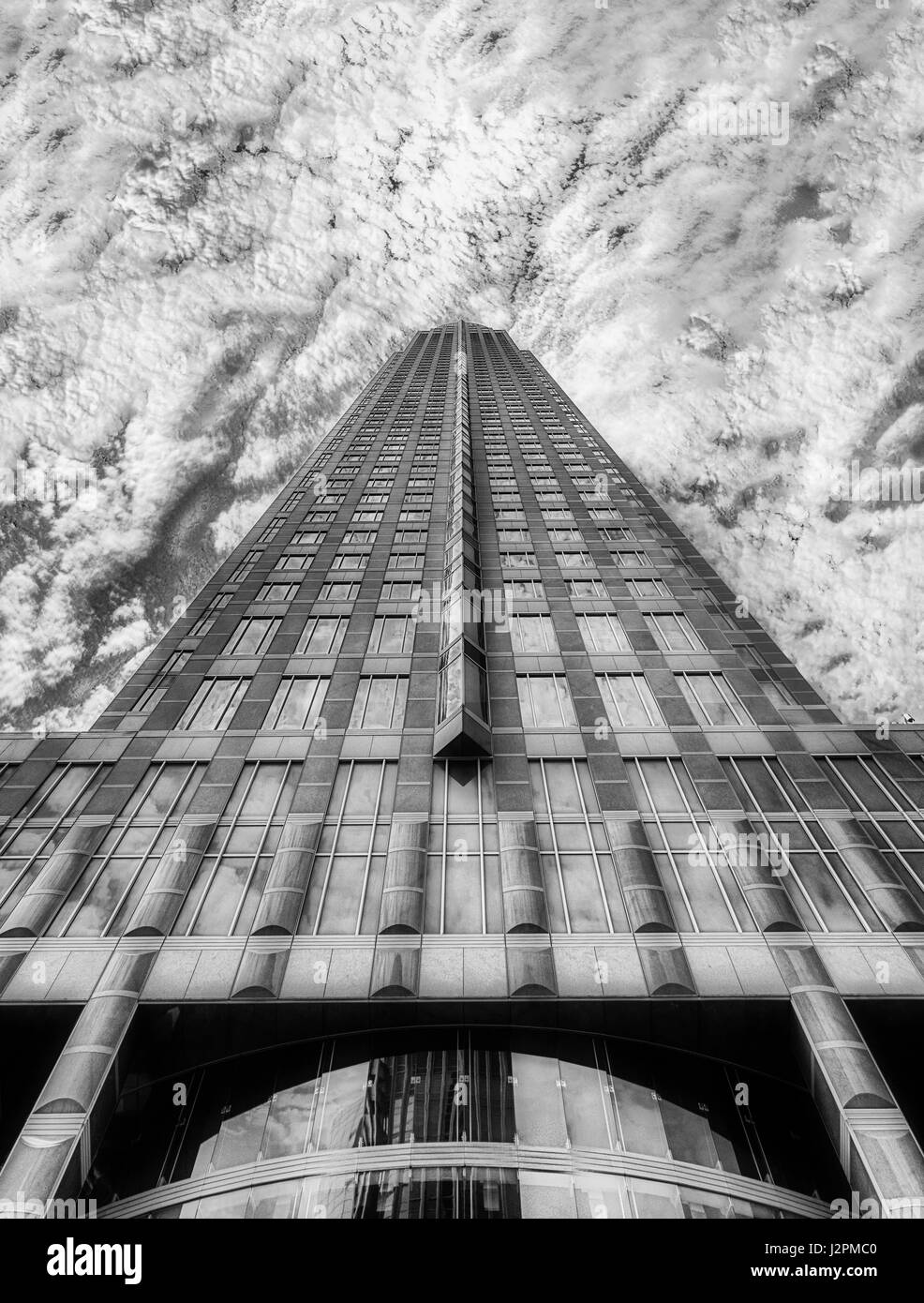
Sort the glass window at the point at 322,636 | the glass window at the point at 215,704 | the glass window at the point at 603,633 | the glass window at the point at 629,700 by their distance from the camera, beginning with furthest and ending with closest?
the glass window at the point at 603,633 < the glass window at the point at 322,636 < the glass window at the point at 215,704 < the glass window at the point at 629,700

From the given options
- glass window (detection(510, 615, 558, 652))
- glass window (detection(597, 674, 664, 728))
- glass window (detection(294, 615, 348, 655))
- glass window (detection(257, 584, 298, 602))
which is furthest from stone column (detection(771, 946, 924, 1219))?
glass window (detection(257, 584, 298, 602))

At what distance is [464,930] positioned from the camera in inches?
637

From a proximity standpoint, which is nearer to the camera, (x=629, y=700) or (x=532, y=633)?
(x=629, y=700)

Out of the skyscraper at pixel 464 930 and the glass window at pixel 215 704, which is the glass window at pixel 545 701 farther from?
the glass window at pixel 215 704

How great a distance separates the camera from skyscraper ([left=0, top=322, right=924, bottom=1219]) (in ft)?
41.6

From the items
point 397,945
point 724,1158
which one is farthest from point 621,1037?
point 397,945

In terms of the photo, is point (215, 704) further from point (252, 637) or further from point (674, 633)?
Answer: point (674, 633)

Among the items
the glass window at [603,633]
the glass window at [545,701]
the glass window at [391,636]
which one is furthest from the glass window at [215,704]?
the glass window at [603,633]

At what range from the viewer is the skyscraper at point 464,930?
12.7 m

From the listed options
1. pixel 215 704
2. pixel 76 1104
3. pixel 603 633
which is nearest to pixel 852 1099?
pixel 76 1104

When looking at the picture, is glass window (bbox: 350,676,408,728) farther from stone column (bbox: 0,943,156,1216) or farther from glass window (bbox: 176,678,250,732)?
stone column (bbox: 0,943,156,1216)

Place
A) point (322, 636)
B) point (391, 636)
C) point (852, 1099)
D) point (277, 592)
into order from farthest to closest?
point (277, 592)
point (322, 636)
point (391, 636)
point (852, 1099)

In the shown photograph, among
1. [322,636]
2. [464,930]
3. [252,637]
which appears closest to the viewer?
[464,930]
